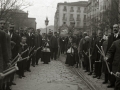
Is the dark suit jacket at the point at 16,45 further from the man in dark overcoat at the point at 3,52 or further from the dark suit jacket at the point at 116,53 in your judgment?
the dark suit jacket at the point at 116,53

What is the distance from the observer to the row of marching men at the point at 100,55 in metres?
6.33

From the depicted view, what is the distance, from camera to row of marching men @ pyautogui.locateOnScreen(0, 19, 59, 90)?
5584 mm

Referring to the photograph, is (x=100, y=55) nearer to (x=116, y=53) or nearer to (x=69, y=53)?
(x=116, y=53)

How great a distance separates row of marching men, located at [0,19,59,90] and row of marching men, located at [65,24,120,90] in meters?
2.42

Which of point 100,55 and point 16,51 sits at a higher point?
point 16,51

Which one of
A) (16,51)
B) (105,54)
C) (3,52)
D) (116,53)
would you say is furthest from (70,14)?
(3,52)

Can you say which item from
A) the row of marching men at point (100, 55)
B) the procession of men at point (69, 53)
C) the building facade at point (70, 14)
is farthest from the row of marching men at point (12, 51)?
the building facade at point (70, 14)

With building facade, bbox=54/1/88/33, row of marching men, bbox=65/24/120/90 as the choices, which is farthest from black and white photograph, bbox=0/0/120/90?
building facade, bbox=54/1/88/33

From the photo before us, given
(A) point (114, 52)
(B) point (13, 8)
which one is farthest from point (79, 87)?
(B) point (13, 8)

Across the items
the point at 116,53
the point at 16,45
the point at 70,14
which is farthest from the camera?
the point at 70,14

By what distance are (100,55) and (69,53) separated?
432cm

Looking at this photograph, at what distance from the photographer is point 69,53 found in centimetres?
1423

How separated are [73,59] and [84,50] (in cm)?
173

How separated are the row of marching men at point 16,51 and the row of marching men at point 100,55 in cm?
242
